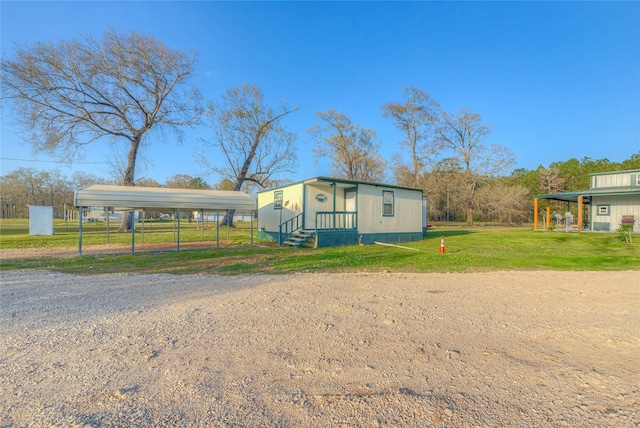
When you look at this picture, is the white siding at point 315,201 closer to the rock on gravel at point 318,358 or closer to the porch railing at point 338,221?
the porch railing at point 338,221

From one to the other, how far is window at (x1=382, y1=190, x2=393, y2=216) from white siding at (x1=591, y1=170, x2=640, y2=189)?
63.8 ft

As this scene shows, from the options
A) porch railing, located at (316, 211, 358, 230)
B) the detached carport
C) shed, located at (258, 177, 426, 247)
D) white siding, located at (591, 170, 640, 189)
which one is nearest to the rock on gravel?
the detached carport

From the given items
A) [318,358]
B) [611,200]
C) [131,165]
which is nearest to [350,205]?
[318,358]

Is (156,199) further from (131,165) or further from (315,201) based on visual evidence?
(131,165)

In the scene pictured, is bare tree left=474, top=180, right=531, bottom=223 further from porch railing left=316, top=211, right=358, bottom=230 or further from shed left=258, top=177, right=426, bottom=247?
porch railing left=316, top=211, right=358, bottom=230

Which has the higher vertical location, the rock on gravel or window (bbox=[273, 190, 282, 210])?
window (bbox=[273, 190, 282, 210])

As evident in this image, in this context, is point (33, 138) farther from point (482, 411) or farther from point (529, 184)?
point (529, 184)

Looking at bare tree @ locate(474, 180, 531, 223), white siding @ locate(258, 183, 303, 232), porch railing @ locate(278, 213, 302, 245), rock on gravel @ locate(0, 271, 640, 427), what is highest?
bare tree @ locate(474, 180, 531, 223)

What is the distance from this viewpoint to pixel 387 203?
15.5 m

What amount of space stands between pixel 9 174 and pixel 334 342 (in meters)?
69.5

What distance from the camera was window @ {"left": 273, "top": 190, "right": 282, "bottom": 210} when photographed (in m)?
16.1

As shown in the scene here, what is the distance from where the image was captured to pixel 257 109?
30891mm

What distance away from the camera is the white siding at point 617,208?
2136cm

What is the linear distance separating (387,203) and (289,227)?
4891 millimetres
